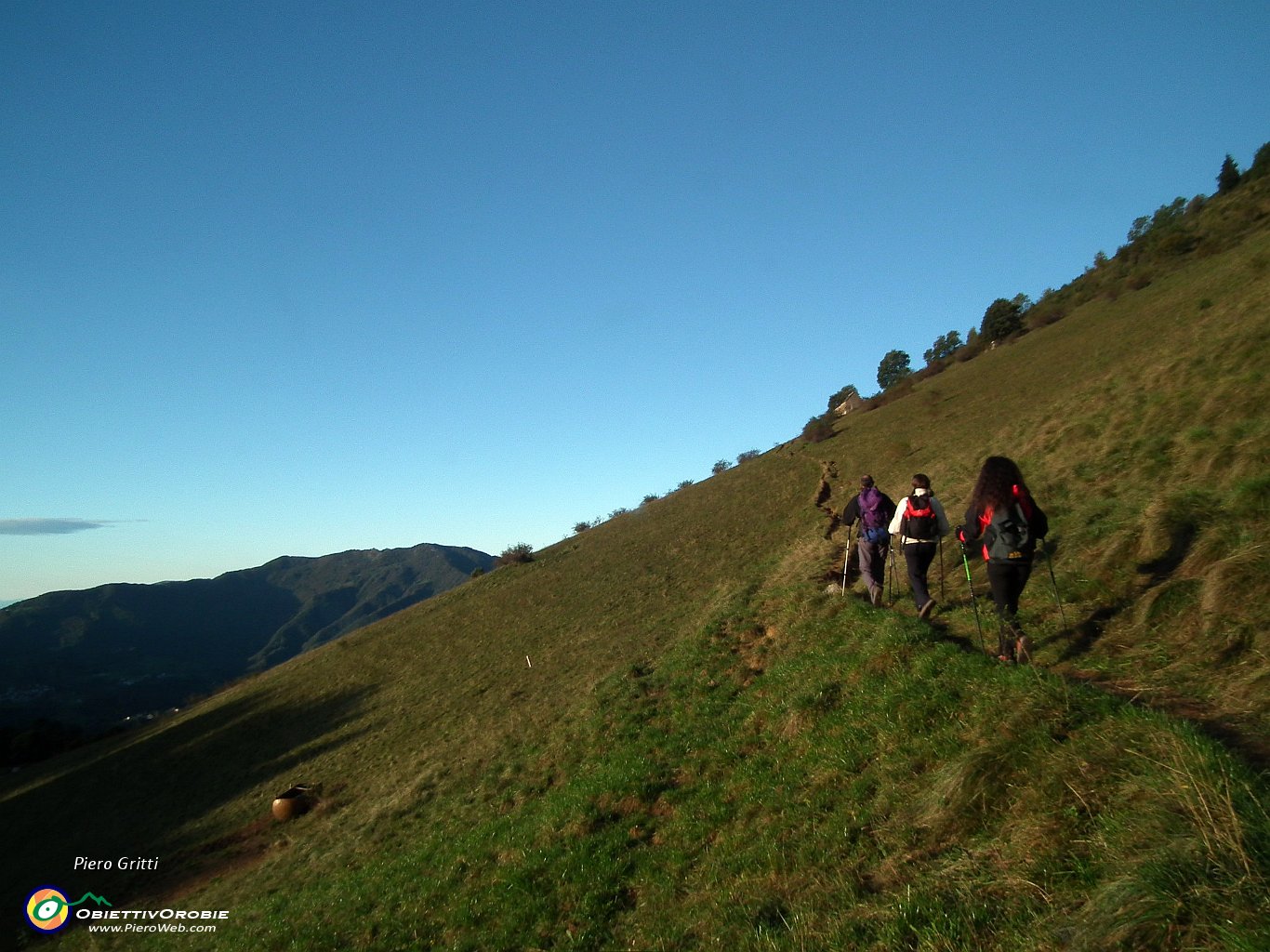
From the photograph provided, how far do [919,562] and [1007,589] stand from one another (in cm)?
242

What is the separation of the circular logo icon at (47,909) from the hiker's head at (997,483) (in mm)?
21489

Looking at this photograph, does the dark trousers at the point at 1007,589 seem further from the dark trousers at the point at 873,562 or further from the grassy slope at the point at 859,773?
the dark trousers at the point at 873,562

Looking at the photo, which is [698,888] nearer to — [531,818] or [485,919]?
[485,919]

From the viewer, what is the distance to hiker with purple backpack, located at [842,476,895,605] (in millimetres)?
11555

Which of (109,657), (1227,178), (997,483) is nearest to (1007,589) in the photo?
(997,483)

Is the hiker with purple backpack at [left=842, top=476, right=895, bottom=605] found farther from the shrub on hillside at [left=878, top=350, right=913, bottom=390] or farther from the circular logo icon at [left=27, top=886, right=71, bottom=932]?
the shrub on hillside at [left=878, top=350, right=913, bottom=390]

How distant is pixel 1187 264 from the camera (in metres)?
43.8

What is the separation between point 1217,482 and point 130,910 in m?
22.0

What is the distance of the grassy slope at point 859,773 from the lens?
405 cm

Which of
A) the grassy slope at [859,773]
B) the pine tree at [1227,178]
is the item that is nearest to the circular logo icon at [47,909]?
the grassy slope at [859,773]

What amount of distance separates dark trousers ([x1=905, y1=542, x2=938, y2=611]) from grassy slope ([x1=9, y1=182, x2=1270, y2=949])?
1.64 ft

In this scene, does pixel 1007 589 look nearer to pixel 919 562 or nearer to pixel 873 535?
pixel 919 562

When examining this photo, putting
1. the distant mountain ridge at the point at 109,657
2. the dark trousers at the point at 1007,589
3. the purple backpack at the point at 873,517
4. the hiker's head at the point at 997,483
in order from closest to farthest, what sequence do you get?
1. the dark trousers at the point at 1007,589
2. the hiker's head at the point at 997,483
3. the purple backpack at the point at 873,517
4. the distant mountain ridge at the point at 109,657

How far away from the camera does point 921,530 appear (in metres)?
9.62
